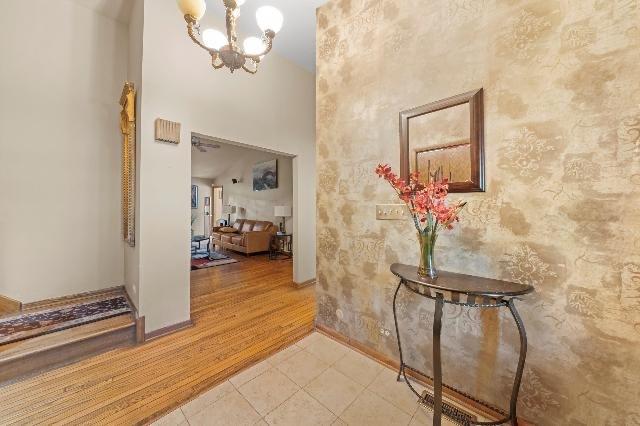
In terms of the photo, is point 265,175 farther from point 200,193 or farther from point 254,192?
point 200,193

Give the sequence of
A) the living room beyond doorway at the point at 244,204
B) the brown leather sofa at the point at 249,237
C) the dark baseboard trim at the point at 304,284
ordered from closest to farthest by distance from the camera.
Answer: the dark baseboard trim at the point at 304,284, the living room beyond doorway at the point at 244,204, the brown leather sofa at the point at 249,237

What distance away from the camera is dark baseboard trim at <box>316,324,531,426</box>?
1440mm

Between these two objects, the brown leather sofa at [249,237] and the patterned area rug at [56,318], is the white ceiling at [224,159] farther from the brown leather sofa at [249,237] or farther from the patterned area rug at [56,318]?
the patterned area rug at [56,318]

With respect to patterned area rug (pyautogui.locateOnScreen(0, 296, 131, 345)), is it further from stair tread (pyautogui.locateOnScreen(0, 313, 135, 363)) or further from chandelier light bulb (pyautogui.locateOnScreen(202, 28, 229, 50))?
chandelier light bulb (pyautogui.locateOnScreen(202, 28, 229, 50))

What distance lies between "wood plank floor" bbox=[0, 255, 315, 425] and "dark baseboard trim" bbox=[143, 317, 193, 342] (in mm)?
62

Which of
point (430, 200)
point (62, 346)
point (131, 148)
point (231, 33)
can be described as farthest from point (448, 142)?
point (62, 346)

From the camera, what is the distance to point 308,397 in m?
1.61

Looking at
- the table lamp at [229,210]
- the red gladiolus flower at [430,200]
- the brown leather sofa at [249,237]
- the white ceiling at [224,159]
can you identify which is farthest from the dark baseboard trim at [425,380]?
the table lamp at [229,210]

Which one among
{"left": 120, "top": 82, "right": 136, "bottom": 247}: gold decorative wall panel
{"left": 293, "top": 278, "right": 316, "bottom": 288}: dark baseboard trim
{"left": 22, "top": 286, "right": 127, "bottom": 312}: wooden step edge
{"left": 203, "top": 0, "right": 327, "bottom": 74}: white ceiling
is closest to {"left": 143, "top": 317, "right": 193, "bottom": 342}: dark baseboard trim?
{"left": 22, "top": 286, "right": 127, "bottom": 312}: wooden step edge

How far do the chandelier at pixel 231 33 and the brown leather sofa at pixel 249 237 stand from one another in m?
4.94

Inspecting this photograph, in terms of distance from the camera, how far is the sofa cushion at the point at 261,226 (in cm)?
659

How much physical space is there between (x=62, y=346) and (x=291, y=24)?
397cm

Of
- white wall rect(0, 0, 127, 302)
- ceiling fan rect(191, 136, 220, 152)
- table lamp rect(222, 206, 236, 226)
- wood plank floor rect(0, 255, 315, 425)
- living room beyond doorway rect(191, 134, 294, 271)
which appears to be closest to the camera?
wood plank floor rect(0, 255, 315, 425)

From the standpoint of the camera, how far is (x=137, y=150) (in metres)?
2.34
